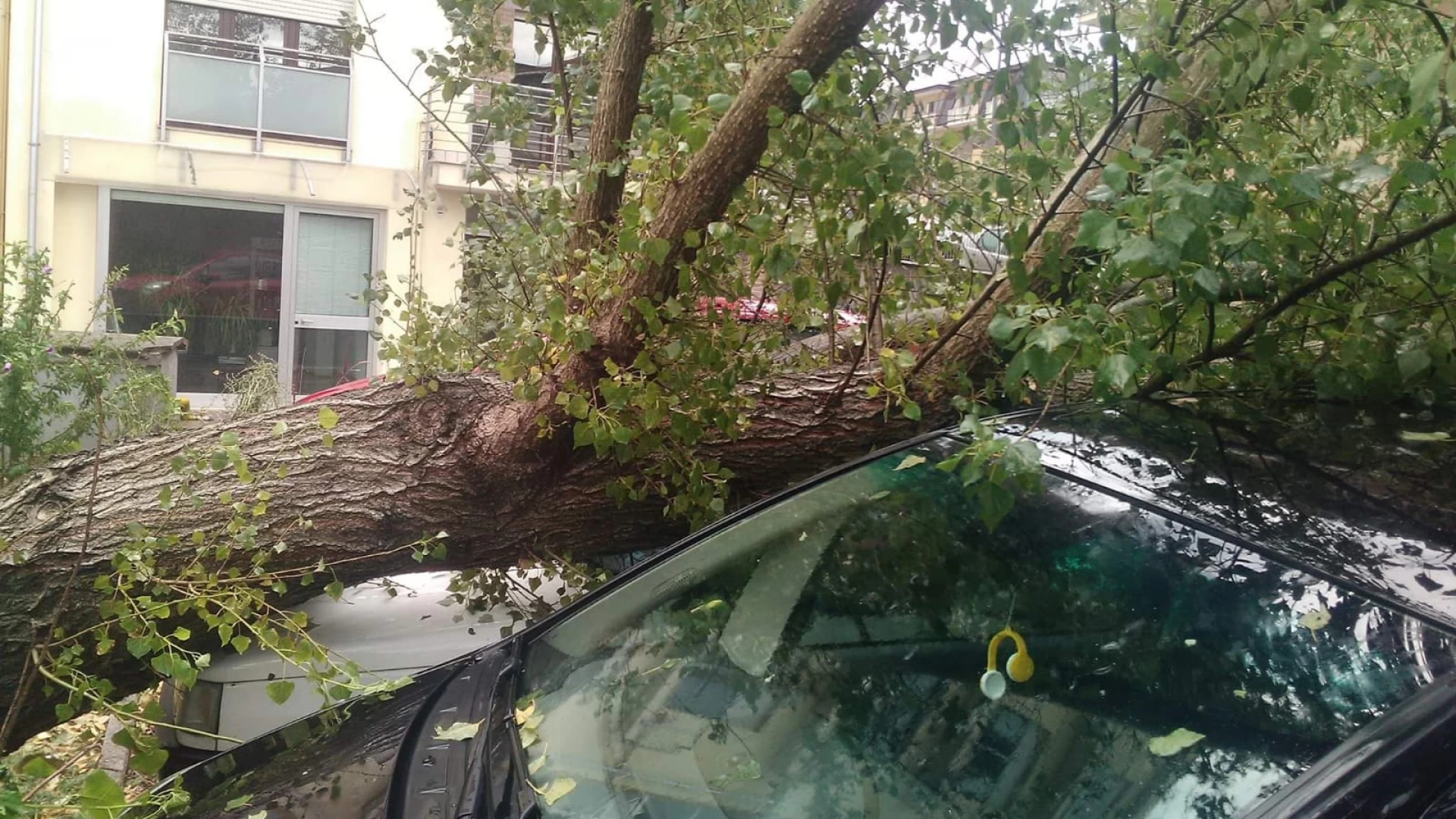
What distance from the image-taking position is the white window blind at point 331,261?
12391 millimetres

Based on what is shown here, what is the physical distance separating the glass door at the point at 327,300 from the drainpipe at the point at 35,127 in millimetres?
2534

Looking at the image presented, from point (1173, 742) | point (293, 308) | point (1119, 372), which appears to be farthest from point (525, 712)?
point (293, 308)

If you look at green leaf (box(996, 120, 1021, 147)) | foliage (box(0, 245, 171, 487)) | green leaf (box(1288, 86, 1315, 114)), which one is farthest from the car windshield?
foliage (box(0, 245, 171, 487))

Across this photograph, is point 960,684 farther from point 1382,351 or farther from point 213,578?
point 213,578

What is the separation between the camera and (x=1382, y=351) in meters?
2.36

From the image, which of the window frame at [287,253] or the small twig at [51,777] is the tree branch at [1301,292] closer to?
the small twig at [51,777]

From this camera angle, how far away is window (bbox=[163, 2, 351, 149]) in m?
11.5

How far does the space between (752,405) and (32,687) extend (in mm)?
2127

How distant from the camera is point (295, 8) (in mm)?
11703

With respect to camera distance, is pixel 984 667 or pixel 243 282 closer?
pixel 984 667

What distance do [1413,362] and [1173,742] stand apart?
1292 millimetres

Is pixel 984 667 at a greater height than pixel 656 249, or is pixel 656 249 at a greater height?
pixel 656 249

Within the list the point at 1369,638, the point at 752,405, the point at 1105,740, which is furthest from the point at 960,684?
the point at 752,405

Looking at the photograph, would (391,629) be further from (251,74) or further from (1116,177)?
(251,74)
